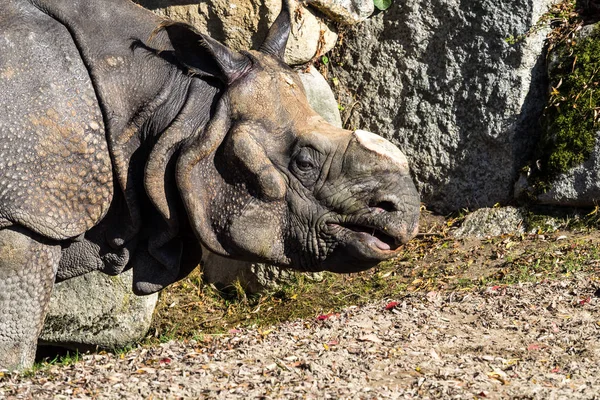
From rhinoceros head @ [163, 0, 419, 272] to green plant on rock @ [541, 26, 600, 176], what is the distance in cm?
400

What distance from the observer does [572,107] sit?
9156mm

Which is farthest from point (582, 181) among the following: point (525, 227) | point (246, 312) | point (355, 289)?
point (246, 312)

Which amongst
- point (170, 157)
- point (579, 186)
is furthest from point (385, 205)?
point (579, 186)

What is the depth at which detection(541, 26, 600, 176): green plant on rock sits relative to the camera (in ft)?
29.6

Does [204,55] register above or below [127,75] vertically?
above

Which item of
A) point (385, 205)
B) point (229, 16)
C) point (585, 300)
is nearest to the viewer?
point (385, 205)

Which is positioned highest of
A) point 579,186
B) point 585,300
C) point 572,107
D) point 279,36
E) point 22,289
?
point 279,36

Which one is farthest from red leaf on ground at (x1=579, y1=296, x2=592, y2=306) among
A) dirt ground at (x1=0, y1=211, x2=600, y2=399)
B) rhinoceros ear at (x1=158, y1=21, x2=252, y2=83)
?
rhinoceros ear at (x1=158, y1=21, x2=252, y2=83)

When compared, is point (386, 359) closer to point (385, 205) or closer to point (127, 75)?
point (385, 205)

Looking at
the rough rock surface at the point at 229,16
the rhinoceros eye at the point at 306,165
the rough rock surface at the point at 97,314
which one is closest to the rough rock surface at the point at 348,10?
the rough rock surface at the point at 229,16

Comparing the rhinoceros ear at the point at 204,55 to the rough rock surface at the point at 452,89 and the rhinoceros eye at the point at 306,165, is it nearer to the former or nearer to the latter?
the rhinoceros eye at the point at 306,165

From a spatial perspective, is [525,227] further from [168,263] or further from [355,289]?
[168,263]

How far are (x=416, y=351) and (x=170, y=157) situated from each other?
5.81 ft

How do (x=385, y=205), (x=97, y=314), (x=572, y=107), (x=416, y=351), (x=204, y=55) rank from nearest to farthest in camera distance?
(x=385, y=205)
(x=204, y=55)
(x=416, y=351)
(x=97, y=314)
(x=572, y=107)
